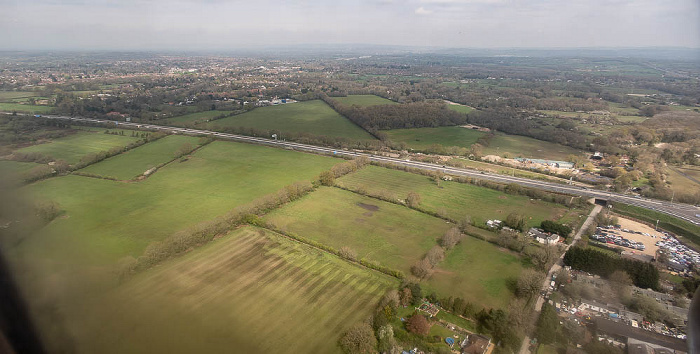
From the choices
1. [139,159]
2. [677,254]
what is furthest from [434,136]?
[139,159]

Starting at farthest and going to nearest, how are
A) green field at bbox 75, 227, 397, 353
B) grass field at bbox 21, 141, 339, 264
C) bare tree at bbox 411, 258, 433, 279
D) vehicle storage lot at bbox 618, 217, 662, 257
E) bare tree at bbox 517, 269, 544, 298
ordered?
vehicle storage lot at bbox 618, 217, 662, 257 < grass field at bbox 21, 141, 339, 264 < bare tree at bbox 411, 258, 433, 279 < bare tree at bbox 517, 269, 544, 298 < green field at bbox 75, 227, 397, 353

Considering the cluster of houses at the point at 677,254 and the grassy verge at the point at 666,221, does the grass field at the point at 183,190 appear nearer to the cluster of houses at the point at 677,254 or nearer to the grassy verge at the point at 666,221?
the grassy verge at the point at 666,221

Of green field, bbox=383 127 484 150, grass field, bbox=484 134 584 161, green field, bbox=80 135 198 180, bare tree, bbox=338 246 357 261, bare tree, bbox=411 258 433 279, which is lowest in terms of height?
bare tree, bbox=411 258 433 279

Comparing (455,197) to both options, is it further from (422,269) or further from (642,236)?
(642,236)

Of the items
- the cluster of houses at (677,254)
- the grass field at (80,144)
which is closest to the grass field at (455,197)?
the cluster of houses at (677,254)

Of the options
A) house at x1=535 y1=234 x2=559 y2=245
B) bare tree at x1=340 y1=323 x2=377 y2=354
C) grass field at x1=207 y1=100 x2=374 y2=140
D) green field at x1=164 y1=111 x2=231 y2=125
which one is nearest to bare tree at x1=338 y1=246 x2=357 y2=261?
bare tree at x1=340 y1=323 x2=377 y2=354

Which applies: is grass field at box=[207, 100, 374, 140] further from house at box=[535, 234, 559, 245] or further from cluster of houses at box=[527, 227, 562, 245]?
house at box=[535, 234, 559, 245]

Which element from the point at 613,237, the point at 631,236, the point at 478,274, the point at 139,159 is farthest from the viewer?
the point at 139,159
